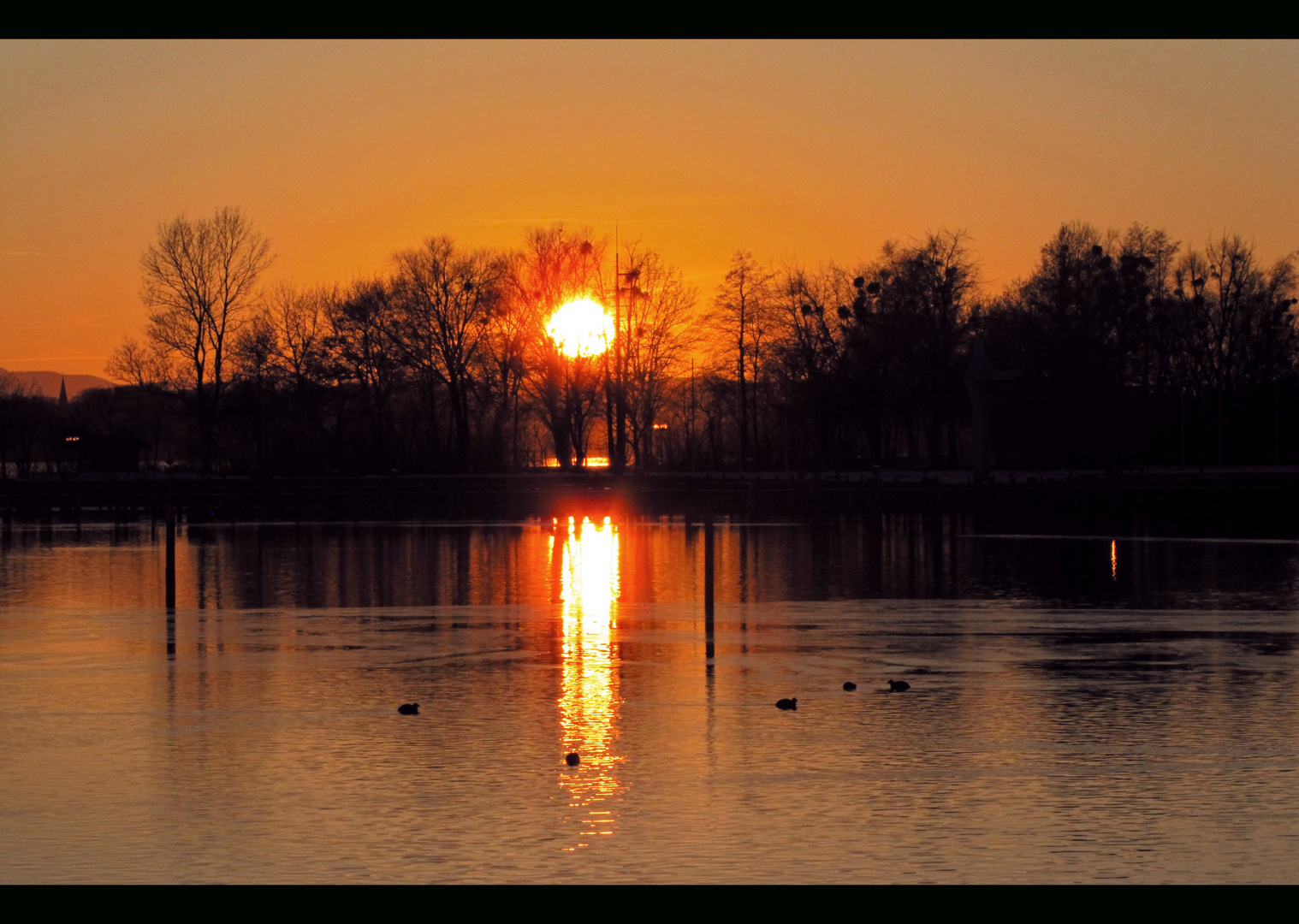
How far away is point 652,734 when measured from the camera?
13203 mm

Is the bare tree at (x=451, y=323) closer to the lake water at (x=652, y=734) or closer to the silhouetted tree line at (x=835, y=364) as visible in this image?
the silhouetted tree line at (x=835, y=364)

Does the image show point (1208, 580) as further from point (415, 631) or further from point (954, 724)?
point (954, 724)

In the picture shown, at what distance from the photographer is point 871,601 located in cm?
2552

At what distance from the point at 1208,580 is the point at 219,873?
23616mm

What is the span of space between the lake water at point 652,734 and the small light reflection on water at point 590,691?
0.06 metres

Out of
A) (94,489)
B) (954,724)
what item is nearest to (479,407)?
(94,489)

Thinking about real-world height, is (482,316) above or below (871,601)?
above

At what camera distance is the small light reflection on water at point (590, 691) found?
10672 mm

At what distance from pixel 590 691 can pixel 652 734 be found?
2.54 m

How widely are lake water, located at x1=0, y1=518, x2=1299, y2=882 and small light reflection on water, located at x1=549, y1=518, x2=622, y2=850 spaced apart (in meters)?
0.06

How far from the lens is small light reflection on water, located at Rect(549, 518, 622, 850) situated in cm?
1067

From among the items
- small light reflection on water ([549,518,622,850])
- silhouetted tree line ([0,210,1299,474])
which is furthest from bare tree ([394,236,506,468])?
small light reflection on water ([549,518,622,850])

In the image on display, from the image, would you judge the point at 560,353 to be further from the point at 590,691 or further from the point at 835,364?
the point at 590,691
